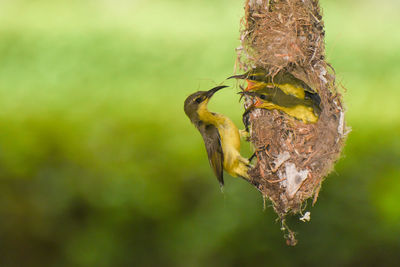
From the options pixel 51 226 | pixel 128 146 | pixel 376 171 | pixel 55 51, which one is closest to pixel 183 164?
pixel 128 146

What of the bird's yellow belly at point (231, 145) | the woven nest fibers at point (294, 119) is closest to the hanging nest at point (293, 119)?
the woven nest fibers at point (294, 119)

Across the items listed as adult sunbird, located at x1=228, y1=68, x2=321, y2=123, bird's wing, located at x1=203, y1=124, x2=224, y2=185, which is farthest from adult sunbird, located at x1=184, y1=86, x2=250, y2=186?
adult sunbird, located at x1=228, y1=68, x2=321, y2=123

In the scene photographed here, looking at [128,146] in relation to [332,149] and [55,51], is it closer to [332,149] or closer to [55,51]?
[55,51]

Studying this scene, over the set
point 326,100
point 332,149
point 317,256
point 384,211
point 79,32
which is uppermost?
point 79,32

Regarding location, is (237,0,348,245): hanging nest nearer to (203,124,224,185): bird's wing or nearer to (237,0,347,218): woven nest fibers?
(237,0,347,218): woven nest fibers

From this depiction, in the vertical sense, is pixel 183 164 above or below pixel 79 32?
below

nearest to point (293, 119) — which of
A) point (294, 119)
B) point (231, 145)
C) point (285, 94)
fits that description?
point (294, 119)
